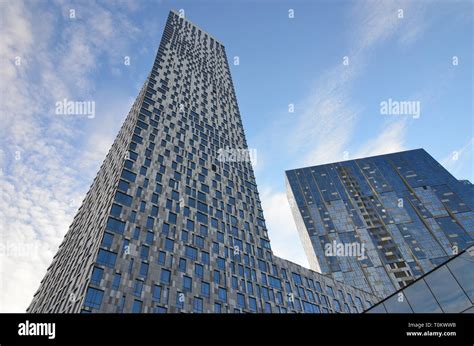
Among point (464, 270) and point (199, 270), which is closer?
point (464, 270)

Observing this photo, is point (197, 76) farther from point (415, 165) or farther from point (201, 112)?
point (415, 165)

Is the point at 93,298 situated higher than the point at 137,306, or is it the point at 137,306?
the point at 93,298

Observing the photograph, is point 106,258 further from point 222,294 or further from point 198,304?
point 222,294

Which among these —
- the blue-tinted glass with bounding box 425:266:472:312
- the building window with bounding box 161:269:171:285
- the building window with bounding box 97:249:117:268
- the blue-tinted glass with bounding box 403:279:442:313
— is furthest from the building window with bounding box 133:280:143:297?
the blue-tinted glass with bounding box 425:266:472:312

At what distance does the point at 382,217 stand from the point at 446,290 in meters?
124

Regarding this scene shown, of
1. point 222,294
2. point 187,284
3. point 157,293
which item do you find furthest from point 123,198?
point 222,294

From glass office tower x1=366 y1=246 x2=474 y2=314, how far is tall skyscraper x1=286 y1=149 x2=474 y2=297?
94.9 metres

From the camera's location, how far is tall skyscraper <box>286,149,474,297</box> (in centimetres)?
11169

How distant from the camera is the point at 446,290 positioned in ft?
59.9

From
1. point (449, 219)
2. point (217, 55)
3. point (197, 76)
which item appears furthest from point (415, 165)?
point (197, 76)

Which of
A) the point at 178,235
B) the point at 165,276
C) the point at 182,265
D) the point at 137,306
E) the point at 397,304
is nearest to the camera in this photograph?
the point at 397,304

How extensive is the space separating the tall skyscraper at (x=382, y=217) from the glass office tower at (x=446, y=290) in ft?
311

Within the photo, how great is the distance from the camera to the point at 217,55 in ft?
354

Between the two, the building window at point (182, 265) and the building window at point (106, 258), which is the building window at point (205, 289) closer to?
the building window at point (182, 265)
